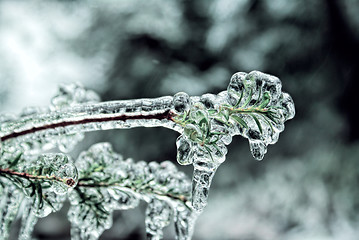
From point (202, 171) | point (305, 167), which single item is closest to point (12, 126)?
point (202, 171)

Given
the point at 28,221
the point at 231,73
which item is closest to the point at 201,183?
the point at 28,221

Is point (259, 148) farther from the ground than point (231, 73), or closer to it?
closer to it

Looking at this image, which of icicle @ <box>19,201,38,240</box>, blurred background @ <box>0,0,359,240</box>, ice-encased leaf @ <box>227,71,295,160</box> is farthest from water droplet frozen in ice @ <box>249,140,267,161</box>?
blurred background @ <box>0,0,359,240</box>

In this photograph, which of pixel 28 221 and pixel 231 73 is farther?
pixel 231 73

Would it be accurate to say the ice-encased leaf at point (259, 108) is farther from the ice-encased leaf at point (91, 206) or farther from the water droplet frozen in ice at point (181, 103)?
the ice-encased leaf at point (91, 206)

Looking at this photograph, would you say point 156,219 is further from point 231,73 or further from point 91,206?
point 231,73

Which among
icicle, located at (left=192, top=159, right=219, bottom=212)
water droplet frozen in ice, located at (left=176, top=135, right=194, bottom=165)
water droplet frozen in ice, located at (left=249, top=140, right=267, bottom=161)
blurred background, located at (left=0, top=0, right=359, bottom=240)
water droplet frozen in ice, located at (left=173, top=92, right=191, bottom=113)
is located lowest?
icicle, located at (left=192, top=159, right=219, bottom=212)

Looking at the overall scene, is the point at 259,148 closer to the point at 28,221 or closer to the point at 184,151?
the point at 184,151

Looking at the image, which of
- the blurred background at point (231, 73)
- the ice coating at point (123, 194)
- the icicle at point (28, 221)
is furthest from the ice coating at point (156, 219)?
the blurred background at point (231, 73)

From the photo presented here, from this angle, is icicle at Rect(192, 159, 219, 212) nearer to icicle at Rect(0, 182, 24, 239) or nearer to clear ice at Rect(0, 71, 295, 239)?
clear ice at Rect(0, 71, 295, 239)

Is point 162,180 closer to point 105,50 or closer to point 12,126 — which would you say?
point 12,126
